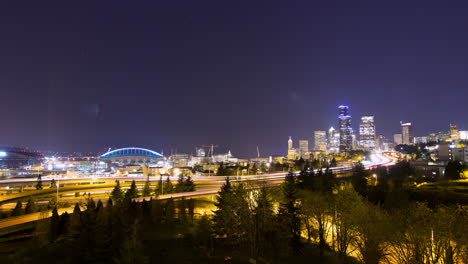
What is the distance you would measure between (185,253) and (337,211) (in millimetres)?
A: 12685

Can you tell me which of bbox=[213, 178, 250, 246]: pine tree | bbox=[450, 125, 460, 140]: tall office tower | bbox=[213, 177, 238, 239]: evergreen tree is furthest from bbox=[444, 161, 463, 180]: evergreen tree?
bbox=[450, 125, 460, 140]: tall office tower

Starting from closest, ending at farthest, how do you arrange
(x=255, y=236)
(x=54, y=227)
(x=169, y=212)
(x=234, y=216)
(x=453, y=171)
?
(x=255, y=236) → (x=54, y=227) → (x=234, y=216) → (x=169, y=212) → (x=453, y=171)

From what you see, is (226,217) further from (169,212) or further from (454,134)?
(454,134)

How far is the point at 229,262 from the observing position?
64.4 feet

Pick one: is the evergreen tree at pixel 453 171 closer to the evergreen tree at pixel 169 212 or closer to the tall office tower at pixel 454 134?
the evergreen tree at pixel 169 212

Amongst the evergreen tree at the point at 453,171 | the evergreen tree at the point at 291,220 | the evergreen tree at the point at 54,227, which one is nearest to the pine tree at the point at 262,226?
the evergreen tree at the point at 291,220

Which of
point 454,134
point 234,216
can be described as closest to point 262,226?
point 234,216

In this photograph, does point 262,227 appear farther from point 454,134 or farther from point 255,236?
point 454,134

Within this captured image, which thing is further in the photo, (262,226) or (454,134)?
(454,134)

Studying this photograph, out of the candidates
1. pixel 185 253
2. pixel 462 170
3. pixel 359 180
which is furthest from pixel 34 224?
pixel 462 170

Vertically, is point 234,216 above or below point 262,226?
above

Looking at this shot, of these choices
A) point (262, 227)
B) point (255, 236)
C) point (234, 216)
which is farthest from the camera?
point (234, 216)

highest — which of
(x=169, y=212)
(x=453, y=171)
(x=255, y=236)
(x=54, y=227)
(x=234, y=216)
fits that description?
(x=453, y=171)

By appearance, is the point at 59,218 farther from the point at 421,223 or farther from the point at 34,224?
the point at 421,223
